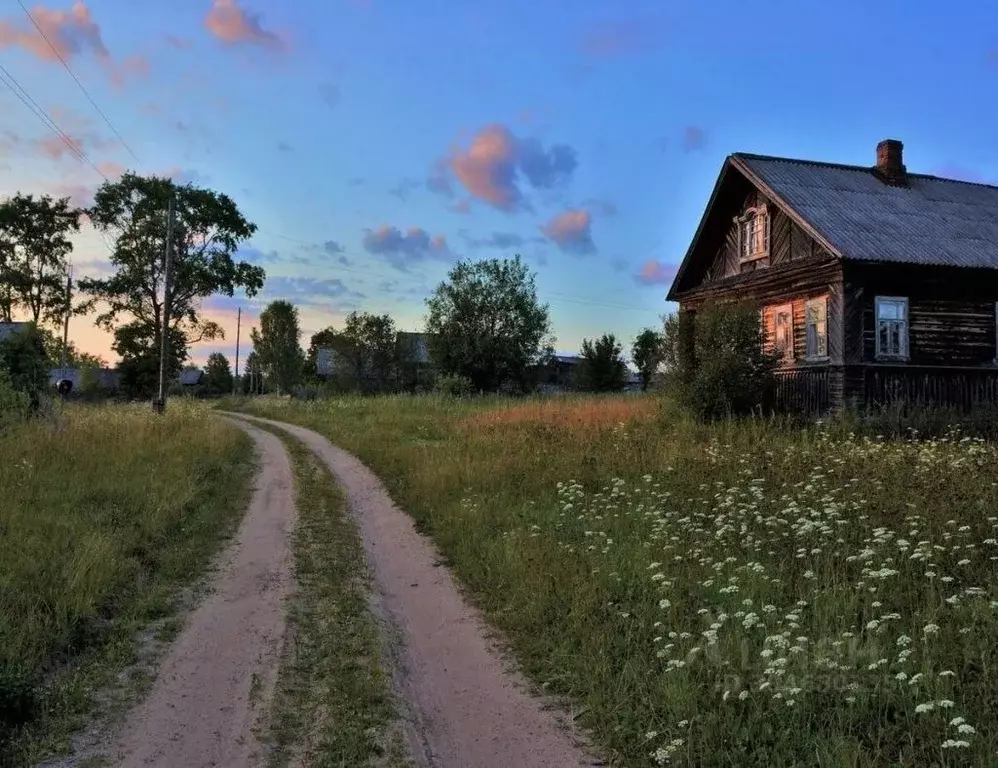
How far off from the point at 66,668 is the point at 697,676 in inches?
168

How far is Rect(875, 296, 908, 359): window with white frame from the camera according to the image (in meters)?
18.0

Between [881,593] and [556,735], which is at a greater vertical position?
[881,593]

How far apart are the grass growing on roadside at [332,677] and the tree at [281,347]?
56051mm

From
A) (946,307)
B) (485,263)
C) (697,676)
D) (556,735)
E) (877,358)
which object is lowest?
(556,735)

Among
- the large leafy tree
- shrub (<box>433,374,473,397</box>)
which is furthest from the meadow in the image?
the large leafy tree

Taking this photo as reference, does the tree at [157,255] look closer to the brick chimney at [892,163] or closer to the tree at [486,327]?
the tree at [486,327]

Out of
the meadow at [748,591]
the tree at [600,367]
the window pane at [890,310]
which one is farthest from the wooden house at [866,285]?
the tree at [600,367]

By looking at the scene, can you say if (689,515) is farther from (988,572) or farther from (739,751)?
(739,751)

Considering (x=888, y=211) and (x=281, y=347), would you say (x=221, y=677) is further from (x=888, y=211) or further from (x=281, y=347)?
(x=281, y=347)

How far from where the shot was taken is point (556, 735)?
4211mm

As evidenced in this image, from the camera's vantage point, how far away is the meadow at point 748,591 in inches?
151

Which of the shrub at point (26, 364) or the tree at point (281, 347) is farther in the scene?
the tree at point (281, 347)

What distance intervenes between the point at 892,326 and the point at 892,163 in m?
7.27

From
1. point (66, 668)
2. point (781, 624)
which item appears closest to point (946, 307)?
point (781, 624)
